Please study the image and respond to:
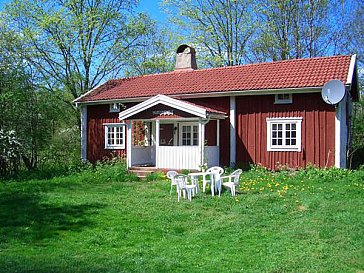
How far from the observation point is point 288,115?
17484mm

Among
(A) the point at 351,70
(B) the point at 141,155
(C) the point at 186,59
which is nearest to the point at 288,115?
(A) the point at 351,70

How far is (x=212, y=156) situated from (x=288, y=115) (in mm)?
3469

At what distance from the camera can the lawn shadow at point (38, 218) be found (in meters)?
8.45

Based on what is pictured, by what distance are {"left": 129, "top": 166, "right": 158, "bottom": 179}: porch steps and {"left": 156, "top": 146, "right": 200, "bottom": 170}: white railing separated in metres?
0.34

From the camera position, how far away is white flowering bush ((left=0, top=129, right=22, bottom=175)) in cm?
1847

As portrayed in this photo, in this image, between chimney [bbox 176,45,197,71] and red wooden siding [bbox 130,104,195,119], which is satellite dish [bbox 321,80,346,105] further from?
chimney [bbox 176,45,197,71]

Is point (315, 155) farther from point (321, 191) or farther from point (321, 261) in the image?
point (321, 261)

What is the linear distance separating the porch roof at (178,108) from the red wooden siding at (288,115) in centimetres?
113

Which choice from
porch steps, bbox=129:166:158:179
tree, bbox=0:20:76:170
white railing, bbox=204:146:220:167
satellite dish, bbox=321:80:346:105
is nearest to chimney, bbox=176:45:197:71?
white railing, bbox=204:146:220:167

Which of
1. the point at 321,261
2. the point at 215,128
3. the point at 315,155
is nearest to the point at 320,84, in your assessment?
the point at 315,155

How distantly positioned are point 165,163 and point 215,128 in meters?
2.62

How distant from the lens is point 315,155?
17016mm

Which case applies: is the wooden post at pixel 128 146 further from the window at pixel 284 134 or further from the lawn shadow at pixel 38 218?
the lawn shadow at pixel 38 218

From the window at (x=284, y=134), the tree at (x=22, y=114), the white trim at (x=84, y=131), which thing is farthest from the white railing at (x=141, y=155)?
the window at (x=284, y=134)
